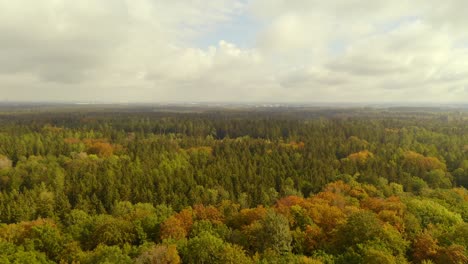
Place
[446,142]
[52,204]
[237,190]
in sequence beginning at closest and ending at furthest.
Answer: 1. [52,204]
2. [237,190]
3. [446,142]

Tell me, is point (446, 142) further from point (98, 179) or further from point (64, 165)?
point (64, 165)

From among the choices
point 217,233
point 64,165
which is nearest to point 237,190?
point 217,233

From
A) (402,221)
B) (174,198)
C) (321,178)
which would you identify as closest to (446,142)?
(321,178)

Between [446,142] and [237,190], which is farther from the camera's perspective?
[446,142]

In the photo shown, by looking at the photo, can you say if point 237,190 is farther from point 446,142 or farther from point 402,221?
point 446,142

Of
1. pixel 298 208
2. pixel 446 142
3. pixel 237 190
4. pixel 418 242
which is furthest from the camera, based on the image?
pixel 446 142

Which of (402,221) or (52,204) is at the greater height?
(402,221)
